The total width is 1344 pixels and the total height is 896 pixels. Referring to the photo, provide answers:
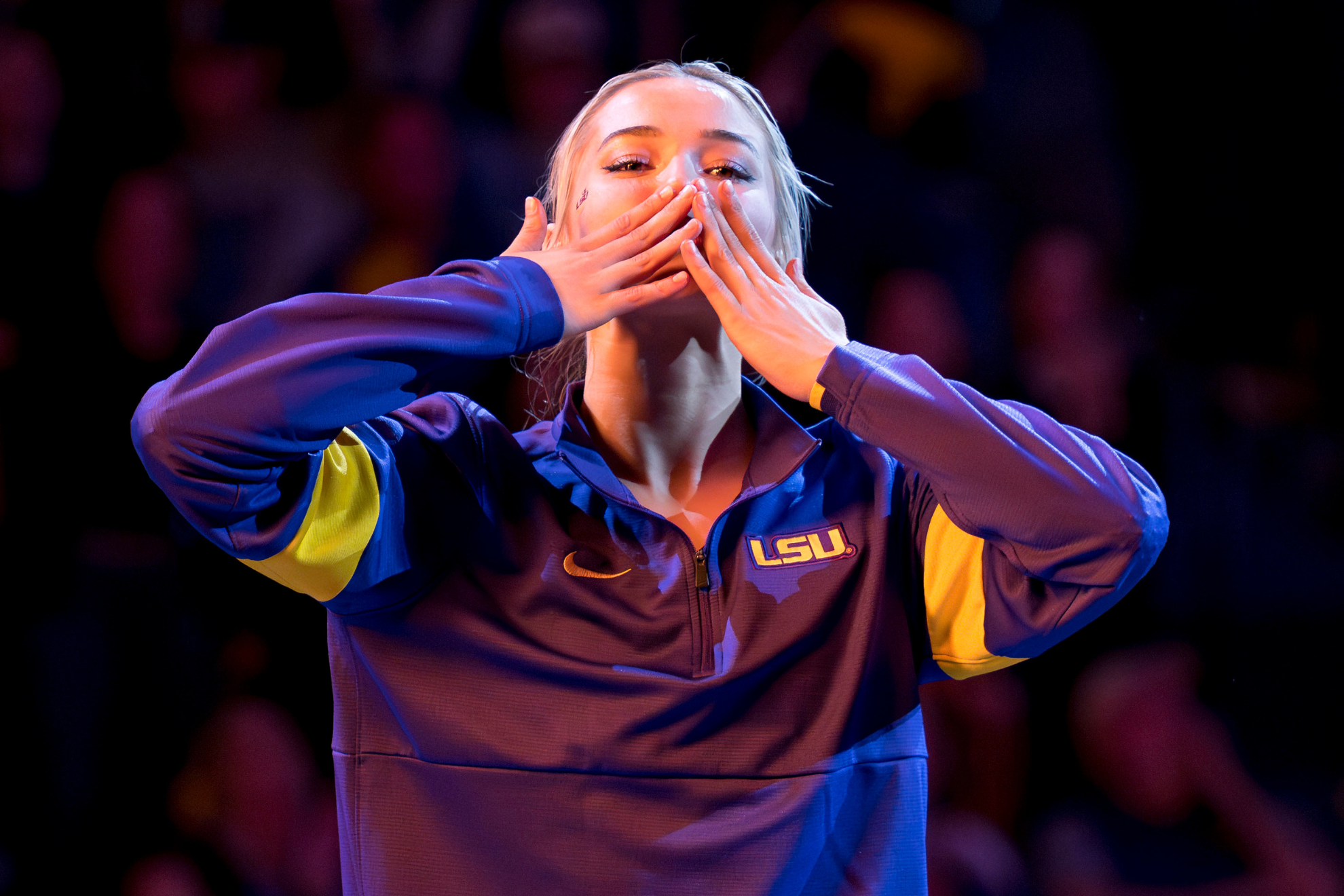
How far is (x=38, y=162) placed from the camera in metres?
1.62

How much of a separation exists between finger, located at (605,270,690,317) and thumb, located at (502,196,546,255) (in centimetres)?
10

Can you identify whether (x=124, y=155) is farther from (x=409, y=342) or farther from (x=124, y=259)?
(x=409, y=342)

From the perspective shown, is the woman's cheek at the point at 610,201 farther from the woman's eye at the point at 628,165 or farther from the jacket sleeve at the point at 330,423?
the jacket sleeve at the point at 330,423

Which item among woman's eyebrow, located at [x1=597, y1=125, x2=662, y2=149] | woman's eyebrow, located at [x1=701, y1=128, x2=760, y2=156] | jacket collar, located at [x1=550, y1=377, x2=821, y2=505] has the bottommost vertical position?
jacket collar, located at [x1=550, y1=377, x2=821, y2=505]

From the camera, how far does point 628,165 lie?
3.15ft

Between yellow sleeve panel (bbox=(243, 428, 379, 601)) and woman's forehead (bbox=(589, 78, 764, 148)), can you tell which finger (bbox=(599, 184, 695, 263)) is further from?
yellow sleeve panel (bbox=(243, 428, 379, 601))

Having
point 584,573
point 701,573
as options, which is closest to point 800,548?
point 701,573

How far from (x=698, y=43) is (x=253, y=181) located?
83 centimetres

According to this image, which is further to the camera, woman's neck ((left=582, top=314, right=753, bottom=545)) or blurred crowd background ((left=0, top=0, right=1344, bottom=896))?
blurred crowd background ((left=0, top=0, right=1344, bottom=896))

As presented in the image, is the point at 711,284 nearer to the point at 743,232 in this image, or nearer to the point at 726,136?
the point at 743,232

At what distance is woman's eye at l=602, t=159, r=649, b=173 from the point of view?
959mm

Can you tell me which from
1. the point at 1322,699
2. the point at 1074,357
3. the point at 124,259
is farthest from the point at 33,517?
the point at 1322,699

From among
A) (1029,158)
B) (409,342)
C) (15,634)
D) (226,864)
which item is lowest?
(226,864)

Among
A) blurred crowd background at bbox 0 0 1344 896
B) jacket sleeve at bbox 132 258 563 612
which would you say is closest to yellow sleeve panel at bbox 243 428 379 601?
jacket sleeve at bbox 132 258 563 612
